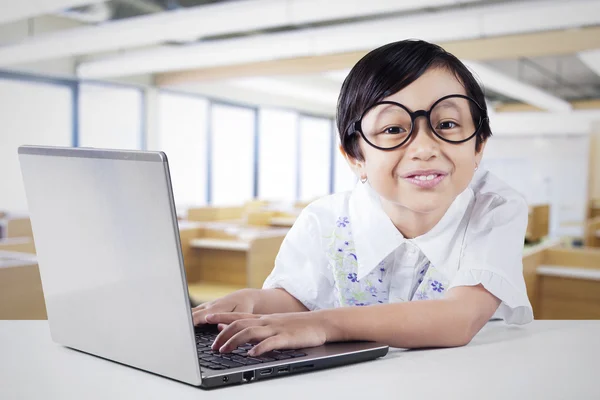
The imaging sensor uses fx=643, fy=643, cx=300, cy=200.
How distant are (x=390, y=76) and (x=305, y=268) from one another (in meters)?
0.41

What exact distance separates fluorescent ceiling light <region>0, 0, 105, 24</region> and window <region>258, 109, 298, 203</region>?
6.22 metres

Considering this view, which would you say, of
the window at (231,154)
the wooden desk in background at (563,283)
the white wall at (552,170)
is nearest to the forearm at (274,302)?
the wooden desk in background at (563,283)

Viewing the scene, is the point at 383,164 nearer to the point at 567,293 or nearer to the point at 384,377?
the point at 384,377

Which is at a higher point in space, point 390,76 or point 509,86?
point 509,86

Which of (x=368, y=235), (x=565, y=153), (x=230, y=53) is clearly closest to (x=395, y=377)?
(x=368, y=235)

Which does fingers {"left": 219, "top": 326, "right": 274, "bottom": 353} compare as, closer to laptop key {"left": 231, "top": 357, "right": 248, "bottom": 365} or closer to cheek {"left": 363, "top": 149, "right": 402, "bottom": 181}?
laptop key {"left": 231, "top": 357, "right": 248, "bottom": 365}

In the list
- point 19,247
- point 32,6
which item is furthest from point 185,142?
point 19,247

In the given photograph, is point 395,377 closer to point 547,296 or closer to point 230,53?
point 547,296

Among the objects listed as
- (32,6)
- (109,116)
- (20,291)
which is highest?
(32,6)

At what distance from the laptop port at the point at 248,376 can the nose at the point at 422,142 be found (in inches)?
18.1

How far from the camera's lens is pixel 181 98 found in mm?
8891

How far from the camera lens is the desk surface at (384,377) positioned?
26.3 inches

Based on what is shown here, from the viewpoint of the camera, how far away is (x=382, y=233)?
1148 millimetres

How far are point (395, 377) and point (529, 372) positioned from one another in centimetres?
16
